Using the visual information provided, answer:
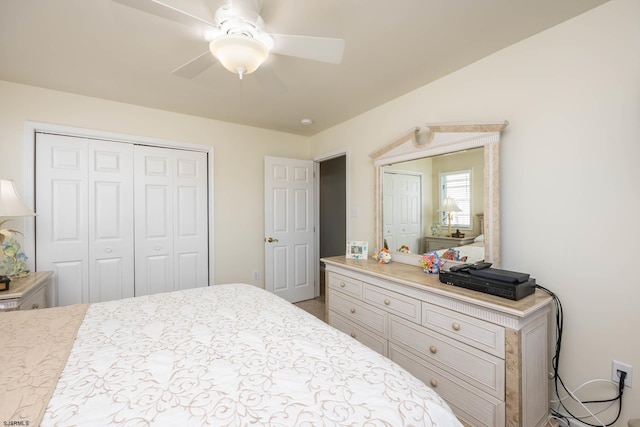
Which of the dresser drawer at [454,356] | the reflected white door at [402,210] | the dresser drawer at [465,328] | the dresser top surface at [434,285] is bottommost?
the dresser drawer at [454,356]

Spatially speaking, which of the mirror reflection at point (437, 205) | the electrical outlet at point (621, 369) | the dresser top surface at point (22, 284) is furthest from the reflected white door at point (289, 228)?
the electrical outlet at point (621, 369)

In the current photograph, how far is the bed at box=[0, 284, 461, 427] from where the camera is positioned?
74 centimetres

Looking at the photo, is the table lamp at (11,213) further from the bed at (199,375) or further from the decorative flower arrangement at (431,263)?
the decorative flower arrangement at (431,263)

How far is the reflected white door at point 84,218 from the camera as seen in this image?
2.53 meters

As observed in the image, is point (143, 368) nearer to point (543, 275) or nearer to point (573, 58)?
point (543, 275)

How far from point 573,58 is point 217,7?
6.74 ft

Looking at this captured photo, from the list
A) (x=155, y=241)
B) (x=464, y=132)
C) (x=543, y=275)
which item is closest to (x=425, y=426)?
(x=543, y=275)

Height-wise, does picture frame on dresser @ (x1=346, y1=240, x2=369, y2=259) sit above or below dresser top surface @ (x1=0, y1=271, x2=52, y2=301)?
above

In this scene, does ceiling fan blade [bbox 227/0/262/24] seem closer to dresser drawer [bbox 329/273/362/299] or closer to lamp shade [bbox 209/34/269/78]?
lamp shade [bbox 209/34/269/78]

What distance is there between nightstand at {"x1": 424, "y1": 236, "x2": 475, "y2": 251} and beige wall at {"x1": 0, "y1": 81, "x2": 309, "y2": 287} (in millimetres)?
2200

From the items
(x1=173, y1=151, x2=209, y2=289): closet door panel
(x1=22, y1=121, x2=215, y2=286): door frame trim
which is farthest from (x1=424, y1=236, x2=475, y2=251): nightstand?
(x1=22, y1=121, x2=215, y2=286): door frame trim

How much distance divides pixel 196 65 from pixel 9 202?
1.76 m

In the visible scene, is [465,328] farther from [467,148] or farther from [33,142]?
[33,142]

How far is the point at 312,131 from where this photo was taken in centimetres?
382
